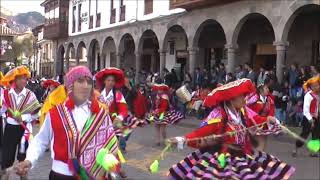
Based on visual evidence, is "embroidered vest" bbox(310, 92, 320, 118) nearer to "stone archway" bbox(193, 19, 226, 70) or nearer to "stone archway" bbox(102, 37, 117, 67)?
"stone archway" bbox(193, 19, 226, 70)

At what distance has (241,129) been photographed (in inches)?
197

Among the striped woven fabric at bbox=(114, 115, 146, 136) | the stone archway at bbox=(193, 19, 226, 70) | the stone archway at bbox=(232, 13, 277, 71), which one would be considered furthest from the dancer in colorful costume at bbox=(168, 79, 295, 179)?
the stone archway at bbox=(193, 19, 226, 70)

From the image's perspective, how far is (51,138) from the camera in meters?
4.51

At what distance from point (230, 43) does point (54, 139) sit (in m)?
18.1

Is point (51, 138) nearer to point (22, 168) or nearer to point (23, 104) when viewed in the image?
point (22, 168)

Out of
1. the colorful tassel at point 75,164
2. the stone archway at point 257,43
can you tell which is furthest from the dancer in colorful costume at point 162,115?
the colorful tassel at point 75,164

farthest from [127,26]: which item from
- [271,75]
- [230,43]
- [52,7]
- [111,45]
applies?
[52,7]

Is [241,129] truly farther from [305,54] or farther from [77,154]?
[305,54]

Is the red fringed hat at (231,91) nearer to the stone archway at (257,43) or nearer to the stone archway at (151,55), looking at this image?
the stone archway at (257,43)

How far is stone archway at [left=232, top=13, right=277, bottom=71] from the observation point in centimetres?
2333

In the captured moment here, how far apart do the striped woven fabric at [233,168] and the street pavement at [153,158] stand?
2.85m

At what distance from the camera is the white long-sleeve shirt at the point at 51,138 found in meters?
4.40

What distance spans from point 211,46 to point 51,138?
24220 mm

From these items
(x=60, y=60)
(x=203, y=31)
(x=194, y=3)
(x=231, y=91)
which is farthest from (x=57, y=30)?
(x=231, y=91)
